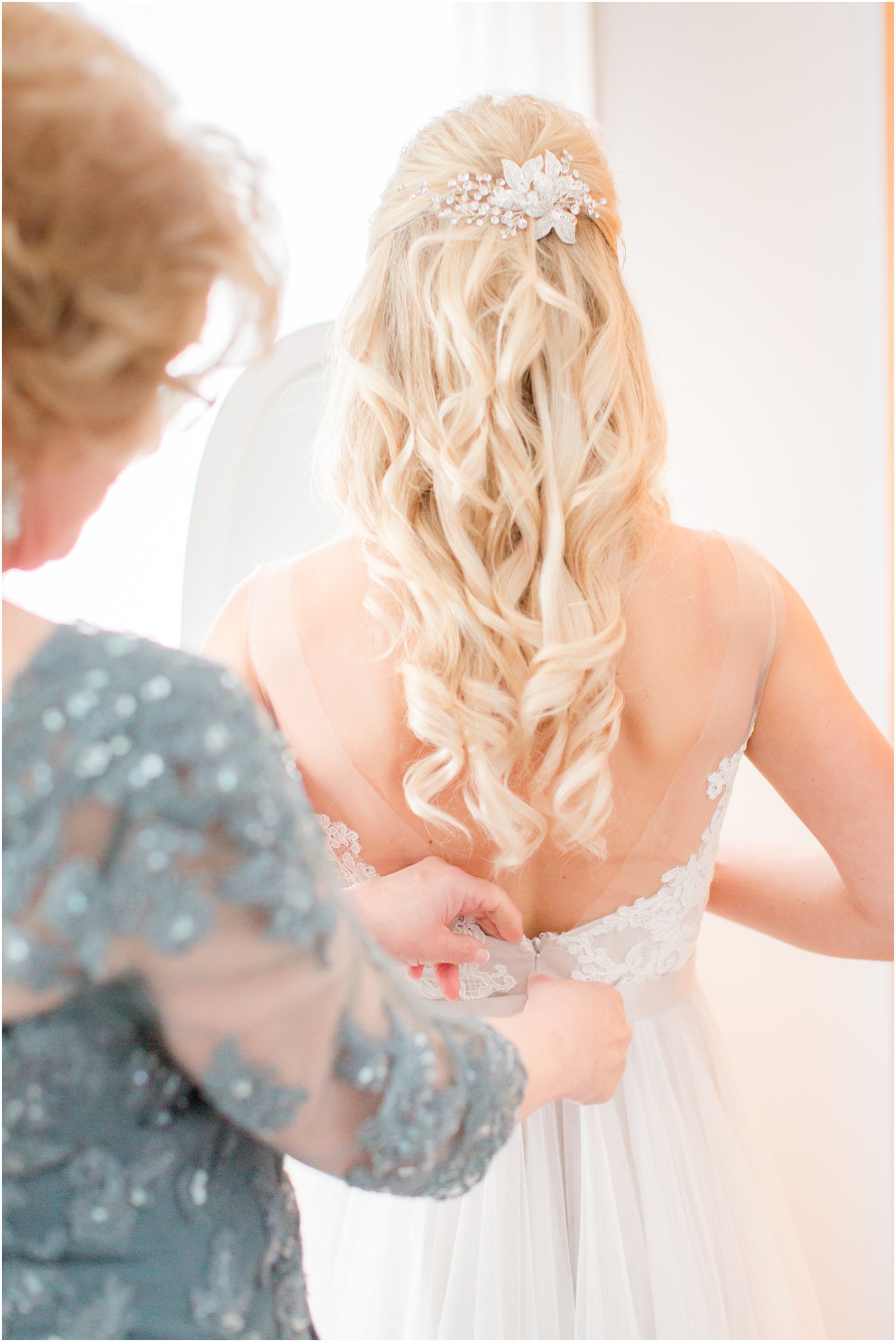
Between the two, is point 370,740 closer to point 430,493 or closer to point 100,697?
point 430,493

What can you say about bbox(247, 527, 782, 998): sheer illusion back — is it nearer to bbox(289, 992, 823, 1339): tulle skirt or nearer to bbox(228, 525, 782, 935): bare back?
bbox(228, 525, 782, 935): bare back

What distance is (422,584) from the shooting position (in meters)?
0.87

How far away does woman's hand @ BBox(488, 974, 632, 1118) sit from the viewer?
0.63m

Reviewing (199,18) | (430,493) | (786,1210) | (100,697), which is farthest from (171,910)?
(199,18)

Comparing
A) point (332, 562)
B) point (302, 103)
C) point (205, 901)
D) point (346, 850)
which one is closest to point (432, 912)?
point (346, 850)

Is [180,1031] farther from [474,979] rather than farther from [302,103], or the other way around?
[302,103]

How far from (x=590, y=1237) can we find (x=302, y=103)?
1.61 metres

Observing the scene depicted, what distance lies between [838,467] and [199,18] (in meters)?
1.29

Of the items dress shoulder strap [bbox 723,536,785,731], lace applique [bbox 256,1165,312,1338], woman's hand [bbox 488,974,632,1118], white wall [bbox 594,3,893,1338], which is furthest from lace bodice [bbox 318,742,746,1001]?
white wall [bbox 594,3,893,1338]

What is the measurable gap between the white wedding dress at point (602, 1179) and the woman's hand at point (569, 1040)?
26cm

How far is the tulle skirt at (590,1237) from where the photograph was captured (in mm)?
998

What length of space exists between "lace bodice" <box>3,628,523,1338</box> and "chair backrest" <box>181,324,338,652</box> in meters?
0.91

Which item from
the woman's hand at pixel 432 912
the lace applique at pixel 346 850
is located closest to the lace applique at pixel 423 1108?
the woman's hand at pixel 432 912

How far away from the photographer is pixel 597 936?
3.33 ft
